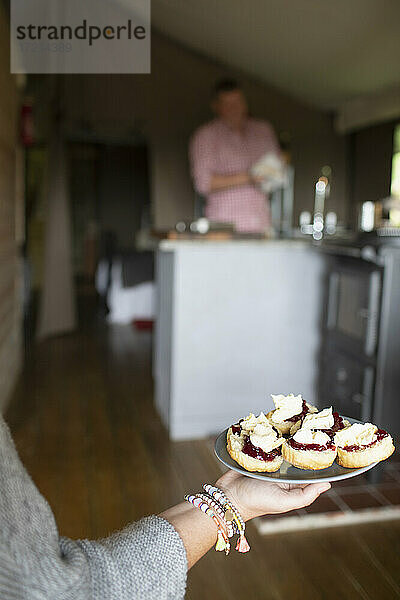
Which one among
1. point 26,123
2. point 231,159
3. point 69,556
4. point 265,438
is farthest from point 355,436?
point 26,123

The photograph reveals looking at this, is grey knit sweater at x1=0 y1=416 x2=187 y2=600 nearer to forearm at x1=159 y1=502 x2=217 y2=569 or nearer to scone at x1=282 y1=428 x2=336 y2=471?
forearm at x1=159 y1=502 x2=217 y2=569

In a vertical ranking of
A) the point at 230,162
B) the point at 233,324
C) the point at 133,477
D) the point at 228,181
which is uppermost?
the point at 230,162

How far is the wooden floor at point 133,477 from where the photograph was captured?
1.27 m

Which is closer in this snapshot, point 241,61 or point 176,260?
point 176,260

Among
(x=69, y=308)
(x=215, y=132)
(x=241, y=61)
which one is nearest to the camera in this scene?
(x=215, y=132)

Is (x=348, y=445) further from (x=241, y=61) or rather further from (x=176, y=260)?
(x=241, y=61)

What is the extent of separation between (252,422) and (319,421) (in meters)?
0.09

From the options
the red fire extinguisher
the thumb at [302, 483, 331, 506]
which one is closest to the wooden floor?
the thumb at [302, 483, 331, 506]

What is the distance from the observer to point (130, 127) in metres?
5.37

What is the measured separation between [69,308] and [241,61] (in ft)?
8.50

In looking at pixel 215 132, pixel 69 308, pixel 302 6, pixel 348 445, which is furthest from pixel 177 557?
pixel 69 308

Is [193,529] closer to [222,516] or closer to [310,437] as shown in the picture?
[222,516]

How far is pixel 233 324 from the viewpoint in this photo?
8.14 feet

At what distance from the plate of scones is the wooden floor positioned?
0.18 meters
